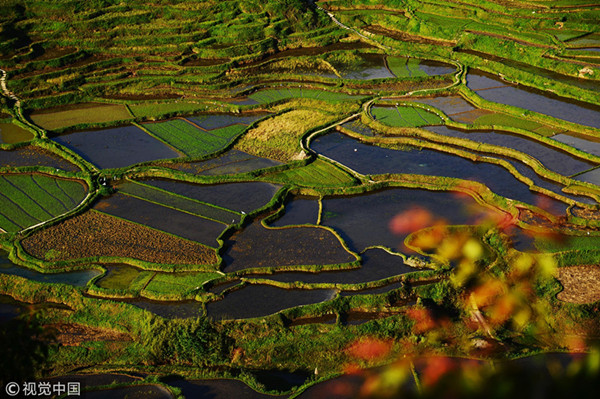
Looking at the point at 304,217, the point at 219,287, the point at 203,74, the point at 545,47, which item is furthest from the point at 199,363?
the point at 545,47

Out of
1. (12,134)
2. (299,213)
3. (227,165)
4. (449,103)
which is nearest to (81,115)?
(12,134)

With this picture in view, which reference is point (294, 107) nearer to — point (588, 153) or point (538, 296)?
point (588, 153)

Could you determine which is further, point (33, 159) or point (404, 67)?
point (404, 67)

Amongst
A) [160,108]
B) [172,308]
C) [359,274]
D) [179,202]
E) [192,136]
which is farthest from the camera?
[160,108]

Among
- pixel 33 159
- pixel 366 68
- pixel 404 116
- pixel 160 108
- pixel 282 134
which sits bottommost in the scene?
pixel 404 116

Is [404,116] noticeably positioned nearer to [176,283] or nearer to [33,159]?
[176,283]

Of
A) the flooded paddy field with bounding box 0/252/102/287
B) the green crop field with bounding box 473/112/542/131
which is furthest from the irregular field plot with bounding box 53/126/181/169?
the green crop field with bounding box 473/112/542/131

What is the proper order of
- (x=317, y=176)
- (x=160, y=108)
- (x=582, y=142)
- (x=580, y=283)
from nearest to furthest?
(x=580, y=283), (x=317, y=176), (x=582, y=142), (x=160, y=108)
